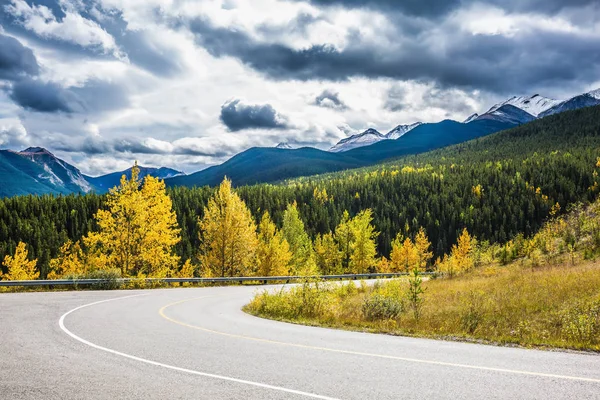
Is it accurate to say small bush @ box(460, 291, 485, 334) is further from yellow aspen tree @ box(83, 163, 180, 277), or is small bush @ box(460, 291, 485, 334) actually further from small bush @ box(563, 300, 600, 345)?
yellow aspen tree @ box(83, 163, 180, 277)

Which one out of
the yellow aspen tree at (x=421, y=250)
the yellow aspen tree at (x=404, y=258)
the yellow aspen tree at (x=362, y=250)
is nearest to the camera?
the yellow aspen tree at (x=362, y=250)

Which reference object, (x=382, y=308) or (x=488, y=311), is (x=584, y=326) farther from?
(x=382, y=308)

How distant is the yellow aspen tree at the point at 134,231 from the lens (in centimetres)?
3195

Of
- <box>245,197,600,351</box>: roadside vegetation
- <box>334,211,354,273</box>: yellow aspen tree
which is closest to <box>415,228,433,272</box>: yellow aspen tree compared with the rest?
<box>334,211,354,273</box>: yellow aspen tree

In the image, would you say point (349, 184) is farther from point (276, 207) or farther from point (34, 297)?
point (34, 297)

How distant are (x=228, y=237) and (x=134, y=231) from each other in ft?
28.7

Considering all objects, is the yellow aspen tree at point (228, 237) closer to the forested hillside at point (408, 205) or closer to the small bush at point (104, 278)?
the small bush at point (104, 278)

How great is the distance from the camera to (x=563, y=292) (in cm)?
1443

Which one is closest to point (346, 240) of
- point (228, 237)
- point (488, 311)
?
point (228, 237)

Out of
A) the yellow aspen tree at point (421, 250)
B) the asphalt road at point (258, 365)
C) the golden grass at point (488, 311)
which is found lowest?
the yellow aspen tree at point (421, 250)

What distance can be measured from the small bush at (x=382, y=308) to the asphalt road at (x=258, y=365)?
315cm

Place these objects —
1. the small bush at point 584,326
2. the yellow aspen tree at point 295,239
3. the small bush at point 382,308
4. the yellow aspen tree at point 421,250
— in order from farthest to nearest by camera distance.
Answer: the yellow aspen tree at point 421,250 → the yellow aspen tree at point 295,239 → the small bush at point 382,308 → the small bush at point 584,326

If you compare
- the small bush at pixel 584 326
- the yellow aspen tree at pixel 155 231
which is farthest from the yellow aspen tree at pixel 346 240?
the small bush at pixel 584 326

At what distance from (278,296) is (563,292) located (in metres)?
11.3
